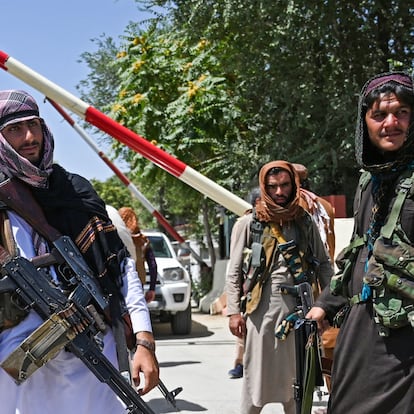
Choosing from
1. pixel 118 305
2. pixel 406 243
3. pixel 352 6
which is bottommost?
pixel 118 305

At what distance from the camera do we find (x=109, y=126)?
32.6 ft

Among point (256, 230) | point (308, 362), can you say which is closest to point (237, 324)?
point (256, 230)

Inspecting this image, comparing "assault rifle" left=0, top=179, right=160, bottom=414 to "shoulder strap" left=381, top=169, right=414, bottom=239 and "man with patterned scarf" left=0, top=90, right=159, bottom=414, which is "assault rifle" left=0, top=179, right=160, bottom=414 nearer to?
"man with patterned scarf" left=0, top=90, right=159, bottom=414

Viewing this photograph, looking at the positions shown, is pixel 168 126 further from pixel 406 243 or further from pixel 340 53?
pixel 406 243

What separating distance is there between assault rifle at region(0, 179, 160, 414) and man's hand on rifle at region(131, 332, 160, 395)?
2.7 inches

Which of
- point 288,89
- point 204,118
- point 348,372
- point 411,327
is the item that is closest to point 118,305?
point 348,372

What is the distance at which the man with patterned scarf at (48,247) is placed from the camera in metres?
2.68

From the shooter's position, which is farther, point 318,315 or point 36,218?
point 318,315

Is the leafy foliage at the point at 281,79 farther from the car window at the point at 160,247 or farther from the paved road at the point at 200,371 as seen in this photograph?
the paved road at the point at 200,371

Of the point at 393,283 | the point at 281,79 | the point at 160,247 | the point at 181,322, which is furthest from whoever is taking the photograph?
the point at 160,247

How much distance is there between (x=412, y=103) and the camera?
8.66 feet

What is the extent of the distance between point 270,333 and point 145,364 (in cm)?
204

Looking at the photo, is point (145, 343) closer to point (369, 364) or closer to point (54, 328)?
point (54, 328)

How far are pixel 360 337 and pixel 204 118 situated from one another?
38.6ft
